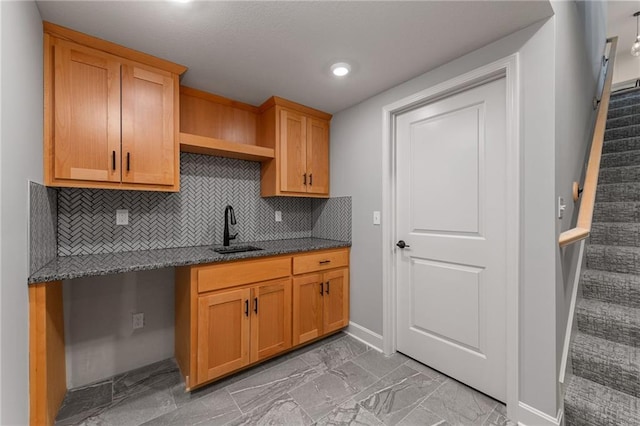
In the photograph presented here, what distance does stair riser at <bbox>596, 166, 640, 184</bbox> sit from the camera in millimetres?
2469

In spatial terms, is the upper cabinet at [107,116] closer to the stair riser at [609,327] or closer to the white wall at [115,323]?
the white wall at [115,323]

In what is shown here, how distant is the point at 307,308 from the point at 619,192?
303cm

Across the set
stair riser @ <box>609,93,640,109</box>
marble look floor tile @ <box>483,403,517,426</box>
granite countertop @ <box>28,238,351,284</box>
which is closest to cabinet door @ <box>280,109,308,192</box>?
granite countertop @ <box>28,238,351,284</box>

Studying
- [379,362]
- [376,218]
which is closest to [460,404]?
[379,362]

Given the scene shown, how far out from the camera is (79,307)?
187cm

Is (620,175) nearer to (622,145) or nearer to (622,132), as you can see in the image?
(622,145)

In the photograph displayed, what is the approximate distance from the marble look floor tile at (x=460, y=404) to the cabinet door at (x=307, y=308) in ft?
3.38

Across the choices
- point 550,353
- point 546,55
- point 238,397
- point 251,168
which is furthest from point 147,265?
point 546,55

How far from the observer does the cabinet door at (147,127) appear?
1.78 m

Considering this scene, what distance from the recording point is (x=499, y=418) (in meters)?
1.61

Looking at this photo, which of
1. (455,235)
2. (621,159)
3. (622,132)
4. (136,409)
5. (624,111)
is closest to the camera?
(136,409)

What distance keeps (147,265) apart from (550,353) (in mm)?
2328

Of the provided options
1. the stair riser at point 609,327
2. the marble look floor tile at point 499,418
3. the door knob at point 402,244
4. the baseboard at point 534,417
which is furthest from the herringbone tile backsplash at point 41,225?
the stair riser at point 609,327

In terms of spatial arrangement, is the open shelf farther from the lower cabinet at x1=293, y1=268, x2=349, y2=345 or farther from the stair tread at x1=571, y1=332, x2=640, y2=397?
the stair tread at x1=571, y1=332, x2=640, y2=397
